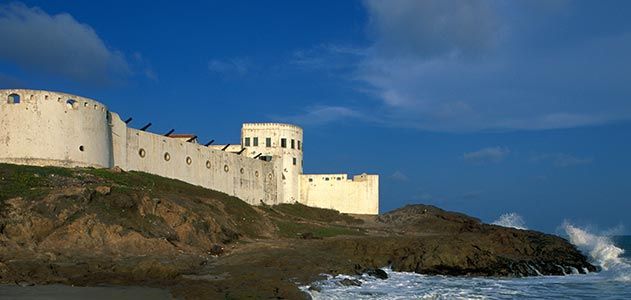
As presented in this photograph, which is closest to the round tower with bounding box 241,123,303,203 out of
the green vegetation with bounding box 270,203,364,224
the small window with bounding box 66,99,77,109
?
the green vegetation with bounding box 270,203,364,224

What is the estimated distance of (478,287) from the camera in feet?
89.0

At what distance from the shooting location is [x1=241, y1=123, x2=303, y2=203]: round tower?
219 ft

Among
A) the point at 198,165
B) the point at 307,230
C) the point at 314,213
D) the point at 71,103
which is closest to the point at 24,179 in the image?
the point at 71,103

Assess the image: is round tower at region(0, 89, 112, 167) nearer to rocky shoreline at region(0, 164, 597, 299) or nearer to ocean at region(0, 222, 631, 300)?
rocky shoreline at region(0, 164, 597, 299)

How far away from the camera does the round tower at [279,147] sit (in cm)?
6662

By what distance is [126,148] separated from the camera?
149 feet

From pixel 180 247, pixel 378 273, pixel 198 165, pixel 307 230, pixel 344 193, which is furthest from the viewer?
pixel 344 193

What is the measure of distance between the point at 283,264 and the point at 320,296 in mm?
5968

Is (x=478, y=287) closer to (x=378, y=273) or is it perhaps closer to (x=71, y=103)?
(x=378, y=273)

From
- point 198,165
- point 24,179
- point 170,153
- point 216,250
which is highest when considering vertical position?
point 170,153

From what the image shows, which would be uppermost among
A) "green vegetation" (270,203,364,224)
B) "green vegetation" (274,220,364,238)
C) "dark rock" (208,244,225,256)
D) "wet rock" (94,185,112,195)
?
"wet rock" (94,185,112,195)

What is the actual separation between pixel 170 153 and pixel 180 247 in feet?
67.9

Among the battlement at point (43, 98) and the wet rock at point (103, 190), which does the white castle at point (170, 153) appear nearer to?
the battlement at point (43, 98)

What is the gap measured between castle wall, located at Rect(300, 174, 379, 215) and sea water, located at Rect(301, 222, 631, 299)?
110 feet
